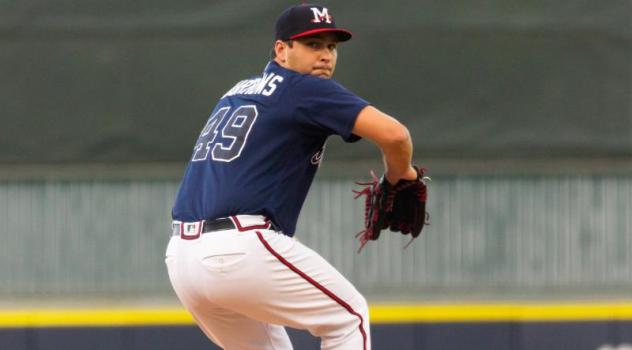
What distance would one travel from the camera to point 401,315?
17.5 ft

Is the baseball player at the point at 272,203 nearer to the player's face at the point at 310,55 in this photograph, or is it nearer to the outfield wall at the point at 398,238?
the player's face at the point at 310,55

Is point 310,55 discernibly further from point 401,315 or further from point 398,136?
point 401,315

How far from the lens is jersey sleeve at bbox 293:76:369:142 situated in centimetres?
366

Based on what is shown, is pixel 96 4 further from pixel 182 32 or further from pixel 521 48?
pixel 521 48

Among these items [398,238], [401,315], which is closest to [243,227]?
[401,315]

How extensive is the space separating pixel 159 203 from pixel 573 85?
206cm

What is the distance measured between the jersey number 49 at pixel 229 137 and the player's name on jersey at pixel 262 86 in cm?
6

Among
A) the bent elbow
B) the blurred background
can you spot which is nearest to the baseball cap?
the bent elbow

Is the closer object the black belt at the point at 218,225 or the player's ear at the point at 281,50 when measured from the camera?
the black belt at the point at 218,225

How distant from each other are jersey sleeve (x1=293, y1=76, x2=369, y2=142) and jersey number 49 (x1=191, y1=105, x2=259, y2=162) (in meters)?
0.17

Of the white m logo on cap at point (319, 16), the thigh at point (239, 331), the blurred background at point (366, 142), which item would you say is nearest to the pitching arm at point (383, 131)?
the white m logo on cap at point (319, 16)

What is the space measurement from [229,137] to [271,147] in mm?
150

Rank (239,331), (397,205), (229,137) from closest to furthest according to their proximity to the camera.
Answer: (229,137), (239,331), (397,205)

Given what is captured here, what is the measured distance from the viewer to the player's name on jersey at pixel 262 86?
12.5 feet
